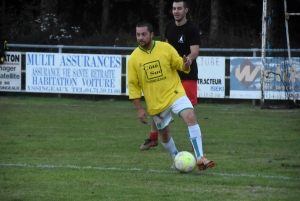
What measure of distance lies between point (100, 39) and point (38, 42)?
96.7 inches

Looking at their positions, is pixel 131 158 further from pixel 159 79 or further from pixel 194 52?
pixel 194 52

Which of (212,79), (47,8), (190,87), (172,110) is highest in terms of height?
(47,8)

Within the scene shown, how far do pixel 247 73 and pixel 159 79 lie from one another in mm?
10493

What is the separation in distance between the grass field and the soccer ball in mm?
82

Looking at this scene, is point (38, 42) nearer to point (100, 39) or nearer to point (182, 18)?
point (100, 39)

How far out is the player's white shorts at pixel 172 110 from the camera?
330 inches

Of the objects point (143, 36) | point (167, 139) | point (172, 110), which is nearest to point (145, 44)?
point (143, 36)

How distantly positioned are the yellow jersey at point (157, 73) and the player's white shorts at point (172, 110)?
5cm

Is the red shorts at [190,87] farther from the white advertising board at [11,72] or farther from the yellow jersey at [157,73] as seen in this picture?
the white advertising board at [11,72]

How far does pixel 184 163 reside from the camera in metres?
8.09

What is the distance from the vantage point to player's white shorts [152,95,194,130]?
838 cm

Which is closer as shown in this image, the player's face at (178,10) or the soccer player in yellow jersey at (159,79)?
the soccer player in yellow jersey at (159,79)

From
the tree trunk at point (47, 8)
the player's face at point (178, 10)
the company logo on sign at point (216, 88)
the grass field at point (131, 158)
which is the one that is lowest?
the grass field at point (131, 158)

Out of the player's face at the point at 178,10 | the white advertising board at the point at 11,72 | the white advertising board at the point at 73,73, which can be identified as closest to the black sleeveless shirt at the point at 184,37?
the player's face at the point at 178,10
